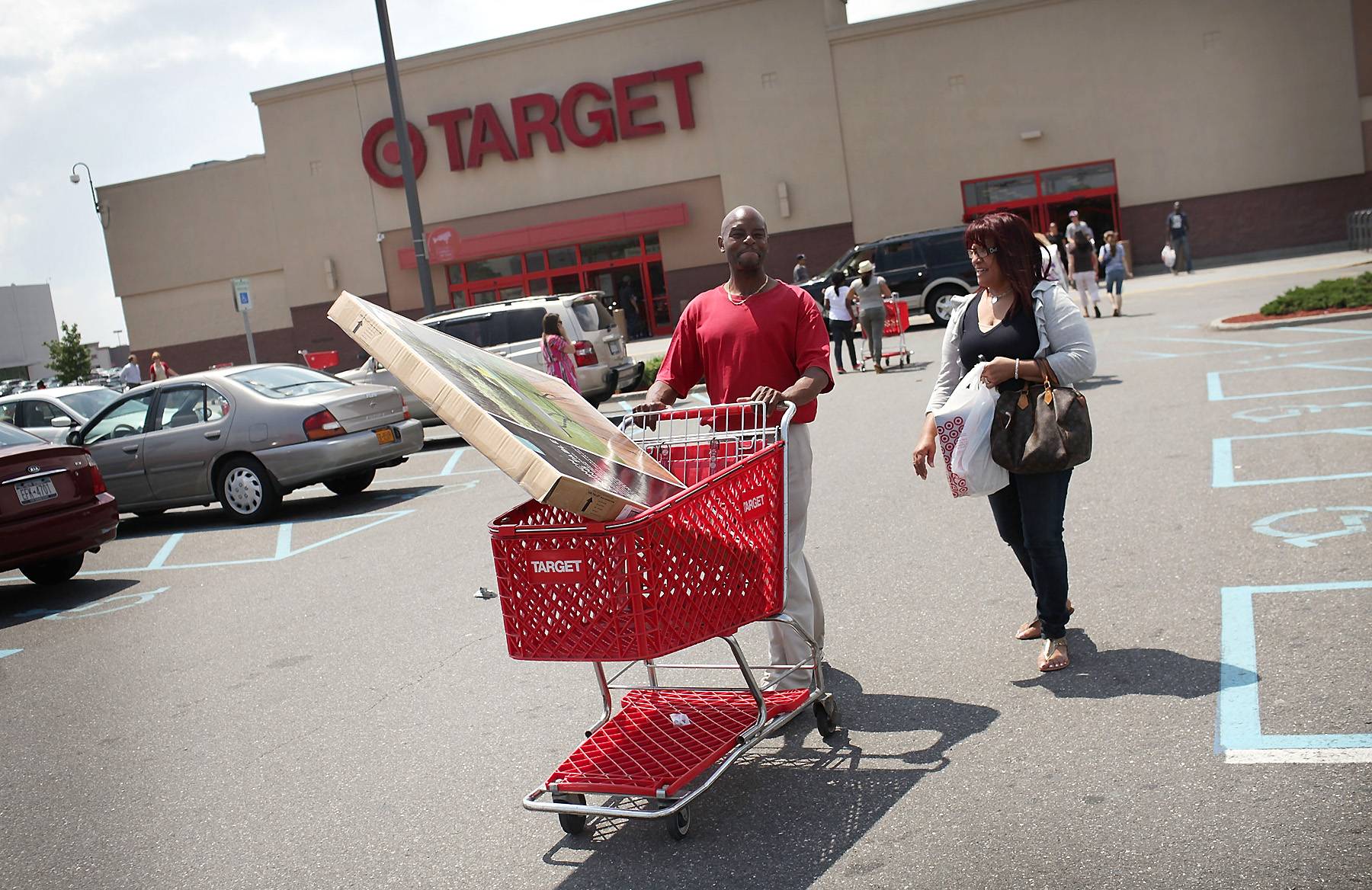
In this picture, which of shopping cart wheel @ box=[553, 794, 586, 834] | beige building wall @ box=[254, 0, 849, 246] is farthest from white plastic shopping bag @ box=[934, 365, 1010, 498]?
beige building wall @ box=[254, 0, 849, 246]

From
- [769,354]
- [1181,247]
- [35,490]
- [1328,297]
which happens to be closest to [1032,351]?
[769,354]

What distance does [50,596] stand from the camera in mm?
9992

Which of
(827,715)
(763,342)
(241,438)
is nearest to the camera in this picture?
(827,715)

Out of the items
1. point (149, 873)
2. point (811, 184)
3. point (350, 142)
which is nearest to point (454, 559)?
point (149, 873)

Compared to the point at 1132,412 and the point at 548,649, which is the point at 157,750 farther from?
the point at 1132,412

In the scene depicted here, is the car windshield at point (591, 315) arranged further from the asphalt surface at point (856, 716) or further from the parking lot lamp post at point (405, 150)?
the asphalt surface at point (856, 716)

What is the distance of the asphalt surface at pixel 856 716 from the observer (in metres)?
3.77

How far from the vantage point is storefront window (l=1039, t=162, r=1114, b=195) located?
32.8 meters

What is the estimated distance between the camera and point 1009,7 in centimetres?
3250

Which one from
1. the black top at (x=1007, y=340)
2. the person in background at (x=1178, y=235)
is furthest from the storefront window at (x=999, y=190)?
the black top at (x=1007, y=340)

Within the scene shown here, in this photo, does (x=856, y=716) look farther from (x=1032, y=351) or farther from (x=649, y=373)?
(x=649, y=373)

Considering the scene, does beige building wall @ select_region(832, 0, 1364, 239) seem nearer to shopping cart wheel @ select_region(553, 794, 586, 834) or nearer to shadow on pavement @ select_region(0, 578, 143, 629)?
shadow on pavement @ select_region(0, 578, 143, 629)

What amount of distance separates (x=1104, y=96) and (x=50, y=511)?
29.8 metres

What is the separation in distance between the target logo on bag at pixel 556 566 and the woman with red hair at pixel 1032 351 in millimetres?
1761
